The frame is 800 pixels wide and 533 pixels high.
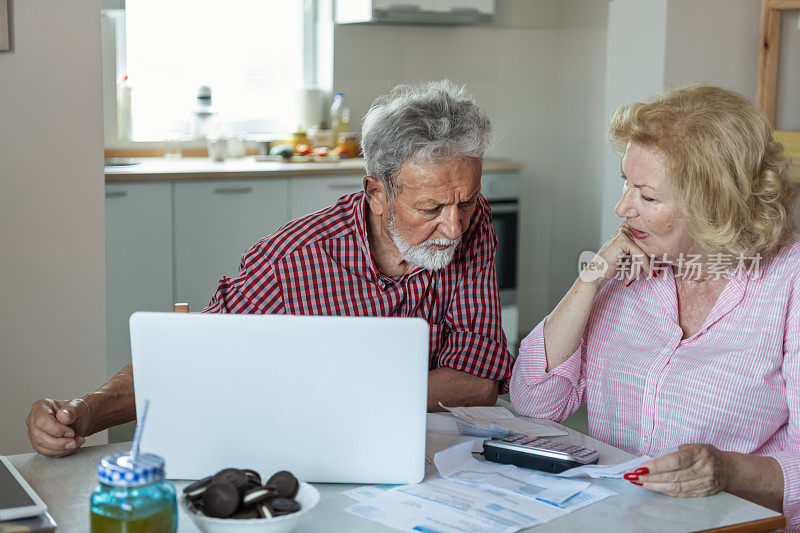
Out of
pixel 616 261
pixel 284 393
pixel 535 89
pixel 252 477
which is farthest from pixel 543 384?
pixel 535 89

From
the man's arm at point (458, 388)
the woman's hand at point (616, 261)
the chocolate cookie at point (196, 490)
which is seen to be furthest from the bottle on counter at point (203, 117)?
the chocolate cookie at point (196, 490)

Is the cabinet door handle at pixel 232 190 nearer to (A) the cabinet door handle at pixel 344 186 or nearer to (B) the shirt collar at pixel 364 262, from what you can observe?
(A) the cabinet door handle at pixel 344 186

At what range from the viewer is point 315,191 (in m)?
4.38

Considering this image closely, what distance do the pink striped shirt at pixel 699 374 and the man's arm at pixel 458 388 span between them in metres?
0.08

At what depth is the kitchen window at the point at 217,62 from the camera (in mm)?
4750

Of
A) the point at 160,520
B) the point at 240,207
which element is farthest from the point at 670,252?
the point at 240,207

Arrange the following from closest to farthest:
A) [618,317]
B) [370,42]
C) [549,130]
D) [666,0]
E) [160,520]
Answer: [160,520], [618,317], [666,0], [370,42], [549,130]

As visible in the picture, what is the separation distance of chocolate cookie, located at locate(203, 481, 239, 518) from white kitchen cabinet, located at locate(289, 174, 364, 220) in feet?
10.5

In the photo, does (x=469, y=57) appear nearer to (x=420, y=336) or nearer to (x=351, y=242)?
(x=351, y=242)

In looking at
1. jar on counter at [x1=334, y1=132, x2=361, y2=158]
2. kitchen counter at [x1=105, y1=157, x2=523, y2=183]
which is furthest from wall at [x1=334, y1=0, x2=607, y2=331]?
kitchen counter at [x1=105, y1=157, x2=523, y2=183]

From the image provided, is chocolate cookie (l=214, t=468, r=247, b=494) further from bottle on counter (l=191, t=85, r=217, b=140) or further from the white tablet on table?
bottle on counter (l=191, t=85, r=217, b=140)

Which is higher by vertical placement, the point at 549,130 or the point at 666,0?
the point at 666,0

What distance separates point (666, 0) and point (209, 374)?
8.32 feet

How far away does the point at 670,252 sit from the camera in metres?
1.80
